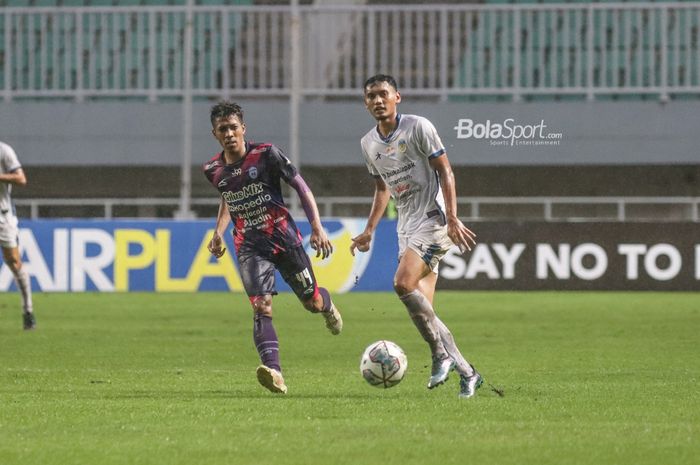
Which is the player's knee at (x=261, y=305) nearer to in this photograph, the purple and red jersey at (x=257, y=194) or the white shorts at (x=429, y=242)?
the purple and red jersey at (x=257, y=194)

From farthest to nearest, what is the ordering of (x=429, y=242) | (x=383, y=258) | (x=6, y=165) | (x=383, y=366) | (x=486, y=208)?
(x=486, y=208)
(x=383, y=258)
(x=6, y=165)
(x=429, y=242)
(x=383, y=366)

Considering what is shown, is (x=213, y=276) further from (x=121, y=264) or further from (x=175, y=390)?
(x=175, y=390)

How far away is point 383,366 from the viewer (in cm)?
855

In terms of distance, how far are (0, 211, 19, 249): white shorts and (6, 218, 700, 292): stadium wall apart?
7.26 m

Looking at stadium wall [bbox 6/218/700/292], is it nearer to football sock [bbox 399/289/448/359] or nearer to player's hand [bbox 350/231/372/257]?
player's hand [bbox 350/231/372/257]

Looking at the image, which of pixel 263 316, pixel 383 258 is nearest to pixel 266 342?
pixel 263 316

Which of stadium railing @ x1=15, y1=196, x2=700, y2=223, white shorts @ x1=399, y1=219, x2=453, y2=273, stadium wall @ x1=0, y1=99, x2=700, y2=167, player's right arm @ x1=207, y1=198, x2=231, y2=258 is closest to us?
white shorts @ x1=399, y1=219, x2=453, y2=273

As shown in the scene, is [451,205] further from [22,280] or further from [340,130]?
[340,130]

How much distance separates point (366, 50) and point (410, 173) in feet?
55.8

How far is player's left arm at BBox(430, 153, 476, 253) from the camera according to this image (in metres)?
8.36

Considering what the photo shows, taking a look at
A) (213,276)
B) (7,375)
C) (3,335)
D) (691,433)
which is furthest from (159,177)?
(691,433)

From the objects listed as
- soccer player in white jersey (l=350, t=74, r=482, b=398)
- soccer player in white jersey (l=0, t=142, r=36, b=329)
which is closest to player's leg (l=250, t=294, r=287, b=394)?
soccer player in white jersey (l=350, t=74, r=482, b=398)

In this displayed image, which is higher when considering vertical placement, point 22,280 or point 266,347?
point 266,347

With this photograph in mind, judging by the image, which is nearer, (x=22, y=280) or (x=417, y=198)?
(x=417, y=198)
